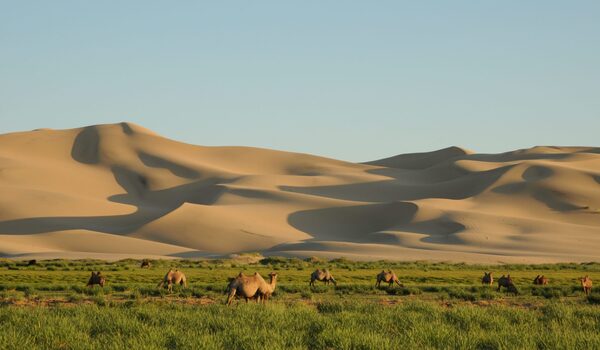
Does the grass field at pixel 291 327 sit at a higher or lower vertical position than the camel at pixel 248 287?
lower

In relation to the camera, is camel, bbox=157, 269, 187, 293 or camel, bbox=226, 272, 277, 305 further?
camel, bbox=157, 269, 187, 293

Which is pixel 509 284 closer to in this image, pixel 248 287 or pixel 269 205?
pixel 248 287

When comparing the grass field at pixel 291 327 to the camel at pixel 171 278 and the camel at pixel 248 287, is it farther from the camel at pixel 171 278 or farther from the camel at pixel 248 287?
the camel at pixel 171 278

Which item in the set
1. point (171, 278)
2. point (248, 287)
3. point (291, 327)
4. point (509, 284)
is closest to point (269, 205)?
point (509, 284)

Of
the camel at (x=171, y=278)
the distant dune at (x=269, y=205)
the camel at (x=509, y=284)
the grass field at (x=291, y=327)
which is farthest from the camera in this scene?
the distant dune at (x=269, y=205)

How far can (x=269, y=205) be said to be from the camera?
13675 centimetres

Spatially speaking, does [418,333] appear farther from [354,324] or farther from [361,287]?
[361,287]

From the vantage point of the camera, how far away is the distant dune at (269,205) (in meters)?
99.3

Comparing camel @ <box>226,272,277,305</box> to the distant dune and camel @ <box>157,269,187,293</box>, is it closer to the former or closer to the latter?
A: camel @ <box>157,269,187,293</box>

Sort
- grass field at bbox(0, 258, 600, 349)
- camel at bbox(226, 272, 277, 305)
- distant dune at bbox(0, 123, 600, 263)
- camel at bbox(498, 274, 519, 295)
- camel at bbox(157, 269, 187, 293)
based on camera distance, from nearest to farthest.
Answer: grass field at bbox(0, 258, 600, 349) < camel at bbox(226, 272, 277, 305) < camel at bbox(157, 269, 187, 293) < camel at bbox(498, 274, 519, 295) < distant dune at bbox(0, 123, 600, 263)

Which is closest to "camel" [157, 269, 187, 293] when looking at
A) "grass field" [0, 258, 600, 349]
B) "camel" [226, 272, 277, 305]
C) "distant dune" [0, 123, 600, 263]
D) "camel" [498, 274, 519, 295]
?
"grass field" [0, 258, 600, 349]

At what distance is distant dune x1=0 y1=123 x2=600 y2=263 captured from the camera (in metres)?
99.3

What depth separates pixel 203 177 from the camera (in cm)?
17050

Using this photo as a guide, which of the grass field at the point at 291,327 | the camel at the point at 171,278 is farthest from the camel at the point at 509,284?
the camel at the point at 171,278
